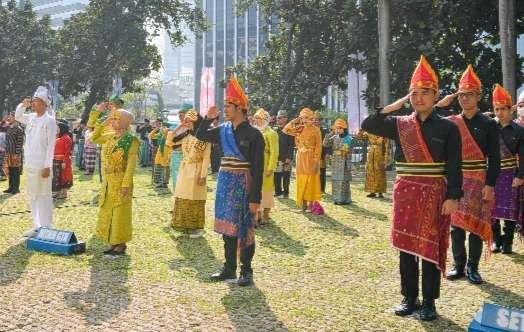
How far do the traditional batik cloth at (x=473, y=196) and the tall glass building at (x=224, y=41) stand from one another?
92144 mm

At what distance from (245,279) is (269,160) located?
11.8 ft

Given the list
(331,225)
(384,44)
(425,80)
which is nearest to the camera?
(425,80)

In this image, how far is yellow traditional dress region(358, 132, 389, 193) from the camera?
1356 centimetres

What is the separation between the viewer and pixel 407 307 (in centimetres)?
504

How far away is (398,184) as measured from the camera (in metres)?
4.95

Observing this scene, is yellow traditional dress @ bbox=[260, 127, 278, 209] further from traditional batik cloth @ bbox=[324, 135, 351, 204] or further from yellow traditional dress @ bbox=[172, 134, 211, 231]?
traditional batik cloth @ bbox=[324, 135, 351, 204]

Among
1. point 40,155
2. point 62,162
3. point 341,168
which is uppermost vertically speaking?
point 40,155

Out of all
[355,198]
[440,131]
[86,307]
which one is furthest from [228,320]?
[355,198]

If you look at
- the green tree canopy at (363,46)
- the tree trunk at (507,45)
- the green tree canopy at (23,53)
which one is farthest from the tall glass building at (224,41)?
the tree trunk at (507,45)

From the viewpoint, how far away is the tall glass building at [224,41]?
323 ft

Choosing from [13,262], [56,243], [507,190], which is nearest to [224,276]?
[56,243]

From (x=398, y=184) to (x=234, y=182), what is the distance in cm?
170

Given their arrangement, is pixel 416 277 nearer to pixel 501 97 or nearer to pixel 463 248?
pixel 463 248

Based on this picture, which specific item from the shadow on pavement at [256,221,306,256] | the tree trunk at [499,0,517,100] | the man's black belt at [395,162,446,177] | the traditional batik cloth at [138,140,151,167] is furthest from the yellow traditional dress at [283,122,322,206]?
the traditional batik cloth at [138,140,151,167]
